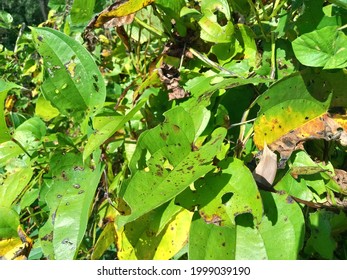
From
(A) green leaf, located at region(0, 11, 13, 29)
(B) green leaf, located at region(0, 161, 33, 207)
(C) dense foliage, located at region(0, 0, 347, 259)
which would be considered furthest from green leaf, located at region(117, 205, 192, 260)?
(A) green leaf, located at region(0, 11, 13, 29)

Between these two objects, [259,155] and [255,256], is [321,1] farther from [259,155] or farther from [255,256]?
[255,256]

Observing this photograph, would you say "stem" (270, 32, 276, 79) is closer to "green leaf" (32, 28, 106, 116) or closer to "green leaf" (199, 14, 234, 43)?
"green leaf" (199, 14, 234, 43)

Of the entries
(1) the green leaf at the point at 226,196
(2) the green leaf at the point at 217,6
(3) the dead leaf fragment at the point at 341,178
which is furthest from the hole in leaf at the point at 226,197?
(2) the green leaf at the point at 217,6

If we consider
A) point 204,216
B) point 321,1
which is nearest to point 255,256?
point 204,216

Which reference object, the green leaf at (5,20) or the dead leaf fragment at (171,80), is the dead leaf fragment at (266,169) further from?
the green leaf at (5,20)

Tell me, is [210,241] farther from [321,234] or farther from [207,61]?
[207,61]

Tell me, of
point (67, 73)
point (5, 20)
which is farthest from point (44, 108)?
point (5, 20)
